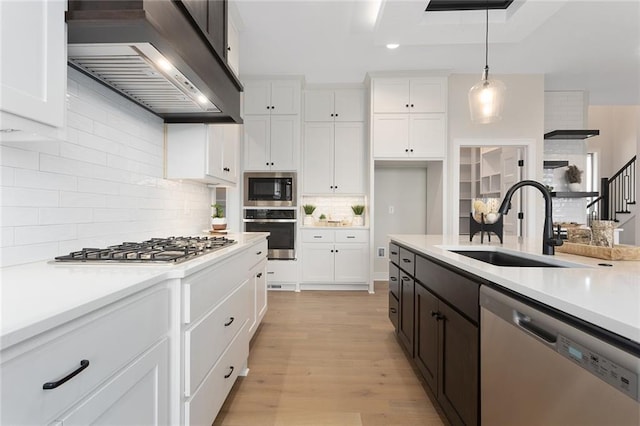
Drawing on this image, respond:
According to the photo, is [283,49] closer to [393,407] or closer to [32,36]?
[32,36]

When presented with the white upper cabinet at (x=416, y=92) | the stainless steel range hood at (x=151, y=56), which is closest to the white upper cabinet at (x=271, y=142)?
the white upper cabinet at (x=416, y=92)

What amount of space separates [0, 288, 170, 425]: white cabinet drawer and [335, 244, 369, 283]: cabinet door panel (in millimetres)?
3427

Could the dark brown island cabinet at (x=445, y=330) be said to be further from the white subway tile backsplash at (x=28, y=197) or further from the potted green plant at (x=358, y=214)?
the potted green plant at (x=358, y=214)

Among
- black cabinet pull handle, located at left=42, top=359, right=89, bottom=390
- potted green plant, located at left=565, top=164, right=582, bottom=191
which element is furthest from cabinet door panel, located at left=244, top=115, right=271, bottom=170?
potted green plant, located at left=565, top=164, right=582, bottom=191

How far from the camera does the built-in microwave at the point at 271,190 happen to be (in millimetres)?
4371

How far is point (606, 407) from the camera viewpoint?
651 millimetres

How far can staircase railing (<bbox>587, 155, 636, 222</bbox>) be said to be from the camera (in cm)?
641

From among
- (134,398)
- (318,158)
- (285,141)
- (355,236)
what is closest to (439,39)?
(318,158)

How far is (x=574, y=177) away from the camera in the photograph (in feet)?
15.1

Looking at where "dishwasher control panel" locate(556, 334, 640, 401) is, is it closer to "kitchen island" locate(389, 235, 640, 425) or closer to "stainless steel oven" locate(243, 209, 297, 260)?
"kitchen island" locate(389, 235, 640, 425)

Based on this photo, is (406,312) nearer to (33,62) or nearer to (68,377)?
(68,377)

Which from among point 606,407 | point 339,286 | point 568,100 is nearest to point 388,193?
point 339,286

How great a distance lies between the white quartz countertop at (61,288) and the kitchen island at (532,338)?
1105 millimetres

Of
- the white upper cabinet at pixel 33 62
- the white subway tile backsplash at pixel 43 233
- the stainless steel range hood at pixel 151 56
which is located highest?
the stainless steel range hood at pixel 151 56
